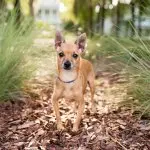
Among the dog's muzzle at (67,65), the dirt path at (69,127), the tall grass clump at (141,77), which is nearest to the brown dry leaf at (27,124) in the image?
the dirt path at (69,127)

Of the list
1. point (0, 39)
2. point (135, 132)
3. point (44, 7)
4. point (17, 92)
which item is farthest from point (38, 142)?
point (44, 7)

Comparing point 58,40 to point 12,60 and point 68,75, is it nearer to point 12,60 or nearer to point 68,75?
point 68,75

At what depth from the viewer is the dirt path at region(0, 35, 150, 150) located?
4.86 metres

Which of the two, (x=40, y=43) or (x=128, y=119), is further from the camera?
(x=40, y=43)

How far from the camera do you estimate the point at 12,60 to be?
6.44 m

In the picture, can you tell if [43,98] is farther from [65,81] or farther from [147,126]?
[147,126]

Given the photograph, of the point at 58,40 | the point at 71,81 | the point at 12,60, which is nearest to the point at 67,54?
the point at 58,40

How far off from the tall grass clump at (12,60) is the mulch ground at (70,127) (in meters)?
0.20

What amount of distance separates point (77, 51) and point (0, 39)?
1751 millimetres

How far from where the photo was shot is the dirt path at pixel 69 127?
16.0 ft

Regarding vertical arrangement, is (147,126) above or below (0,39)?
below

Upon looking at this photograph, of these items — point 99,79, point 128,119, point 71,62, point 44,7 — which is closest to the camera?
point 71,62

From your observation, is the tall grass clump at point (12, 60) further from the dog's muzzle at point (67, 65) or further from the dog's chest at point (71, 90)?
the dog's muzzle at point (67, 65)

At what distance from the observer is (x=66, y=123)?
217 inches
